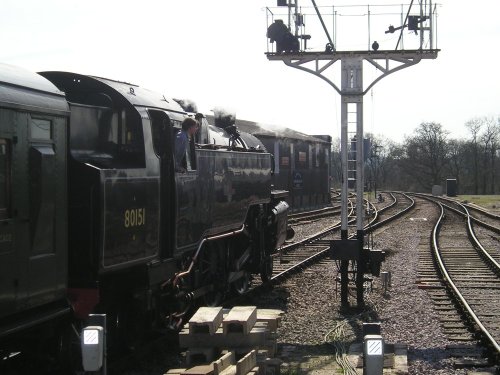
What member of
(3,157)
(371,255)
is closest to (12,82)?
(3,157)

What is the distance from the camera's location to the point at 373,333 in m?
5.44

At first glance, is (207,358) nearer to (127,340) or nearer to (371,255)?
(127,340)

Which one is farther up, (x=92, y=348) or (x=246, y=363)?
(x=92, y=348)

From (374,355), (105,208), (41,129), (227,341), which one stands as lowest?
(227,341)

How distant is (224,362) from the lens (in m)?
6.39

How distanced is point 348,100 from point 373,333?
579 cm

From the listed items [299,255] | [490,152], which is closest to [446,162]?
[490,152]

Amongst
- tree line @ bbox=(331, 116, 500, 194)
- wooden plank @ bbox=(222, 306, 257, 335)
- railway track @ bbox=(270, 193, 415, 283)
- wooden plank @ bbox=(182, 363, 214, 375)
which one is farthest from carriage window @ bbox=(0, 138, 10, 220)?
tree line @ bbox=(331, 116, 500, 194)

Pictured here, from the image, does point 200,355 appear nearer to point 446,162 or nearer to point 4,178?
point 4,178

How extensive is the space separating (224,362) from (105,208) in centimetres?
176

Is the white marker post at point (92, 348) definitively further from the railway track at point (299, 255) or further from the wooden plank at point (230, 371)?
the railway track at point (299, 255)

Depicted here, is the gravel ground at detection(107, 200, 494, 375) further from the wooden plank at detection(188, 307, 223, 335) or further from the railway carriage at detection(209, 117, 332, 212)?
the railway carriage at detection(209, 117, 332, 212)

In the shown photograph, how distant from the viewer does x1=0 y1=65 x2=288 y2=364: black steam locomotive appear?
5402mm

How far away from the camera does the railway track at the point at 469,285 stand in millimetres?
9297
